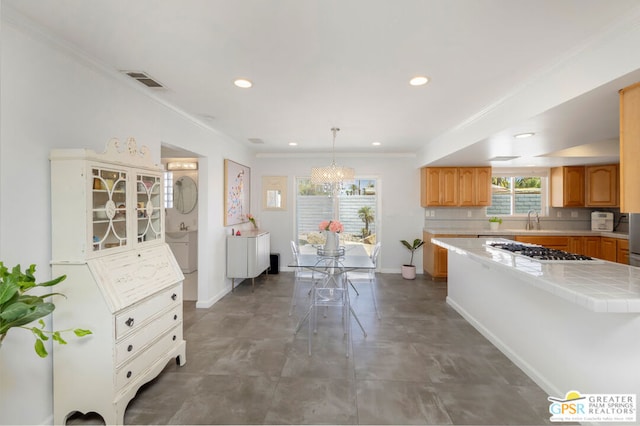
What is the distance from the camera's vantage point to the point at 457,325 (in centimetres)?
333

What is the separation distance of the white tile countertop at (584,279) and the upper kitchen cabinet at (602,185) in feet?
13.0

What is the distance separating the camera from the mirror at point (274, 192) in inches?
231

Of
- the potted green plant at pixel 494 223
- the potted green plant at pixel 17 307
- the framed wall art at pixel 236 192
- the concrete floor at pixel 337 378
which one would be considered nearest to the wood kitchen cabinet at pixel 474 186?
the potted green plant at pixel 494 223

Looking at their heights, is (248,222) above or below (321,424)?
above

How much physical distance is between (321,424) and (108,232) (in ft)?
6.25

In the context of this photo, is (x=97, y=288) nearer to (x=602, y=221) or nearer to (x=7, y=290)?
(x=7, y=290)

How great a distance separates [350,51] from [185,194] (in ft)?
15.3

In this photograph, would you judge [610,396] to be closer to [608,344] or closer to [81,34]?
[608,344]

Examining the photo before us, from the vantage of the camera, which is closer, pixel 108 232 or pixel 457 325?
pixel 108 232

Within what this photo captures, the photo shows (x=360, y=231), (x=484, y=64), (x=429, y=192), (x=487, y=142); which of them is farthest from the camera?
(x=360, y=231)

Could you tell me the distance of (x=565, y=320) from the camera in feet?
6.68

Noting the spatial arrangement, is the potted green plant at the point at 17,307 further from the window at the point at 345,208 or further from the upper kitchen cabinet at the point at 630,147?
the window at the point at 345,208

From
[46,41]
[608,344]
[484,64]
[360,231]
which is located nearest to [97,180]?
[46,41]

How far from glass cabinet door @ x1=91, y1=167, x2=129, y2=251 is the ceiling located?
0.86 meters
